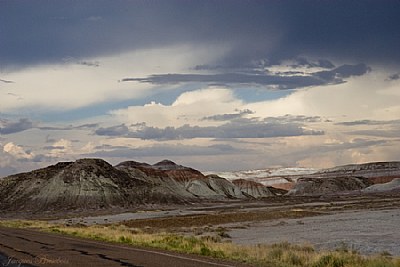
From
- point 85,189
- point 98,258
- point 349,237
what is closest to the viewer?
point 98,258

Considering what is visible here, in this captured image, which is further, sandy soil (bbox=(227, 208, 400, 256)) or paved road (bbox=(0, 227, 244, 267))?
sandy soil (bbox=(227, 208, 400, 256))

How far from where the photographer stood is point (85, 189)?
470 feet

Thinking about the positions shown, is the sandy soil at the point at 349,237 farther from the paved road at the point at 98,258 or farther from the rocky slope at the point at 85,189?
the rocky slope at the point at 85,189

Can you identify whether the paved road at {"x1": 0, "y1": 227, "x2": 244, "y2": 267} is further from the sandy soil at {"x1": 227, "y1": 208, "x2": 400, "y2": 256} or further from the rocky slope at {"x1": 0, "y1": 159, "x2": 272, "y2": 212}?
the rocky slope at {"x1": 0, "y1": 159, "x2": 272, "y2": 212}

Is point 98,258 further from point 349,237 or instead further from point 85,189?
point 85,189

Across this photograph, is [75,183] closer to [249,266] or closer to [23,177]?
[23,177]

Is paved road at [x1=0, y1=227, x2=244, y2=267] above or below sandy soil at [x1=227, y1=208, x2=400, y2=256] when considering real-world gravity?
above

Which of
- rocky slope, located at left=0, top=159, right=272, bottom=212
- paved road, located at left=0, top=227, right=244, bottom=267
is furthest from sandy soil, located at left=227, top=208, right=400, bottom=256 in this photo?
rocky slope, located at left=0, top=159, right=272, bottom=212

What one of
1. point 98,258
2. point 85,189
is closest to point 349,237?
point 98,258

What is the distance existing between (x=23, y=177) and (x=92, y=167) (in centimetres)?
1795

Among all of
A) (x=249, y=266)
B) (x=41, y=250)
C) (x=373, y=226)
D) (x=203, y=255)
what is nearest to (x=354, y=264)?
(x=249, y=266)

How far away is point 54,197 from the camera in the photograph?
140375mm

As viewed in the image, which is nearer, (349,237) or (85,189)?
(349,237)

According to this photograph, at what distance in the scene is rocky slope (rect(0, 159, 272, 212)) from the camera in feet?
456
